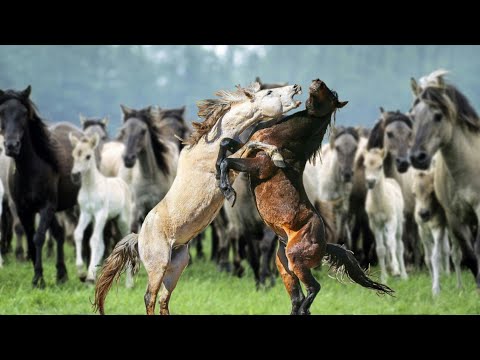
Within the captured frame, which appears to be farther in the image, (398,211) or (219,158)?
(398,211)

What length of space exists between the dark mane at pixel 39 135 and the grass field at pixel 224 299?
0.98 m

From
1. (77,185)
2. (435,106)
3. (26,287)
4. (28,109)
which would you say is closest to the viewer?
(435,106)

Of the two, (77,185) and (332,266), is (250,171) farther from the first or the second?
(77,185)

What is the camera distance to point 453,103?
467 cm

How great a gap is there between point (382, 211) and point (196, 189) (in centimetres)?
696

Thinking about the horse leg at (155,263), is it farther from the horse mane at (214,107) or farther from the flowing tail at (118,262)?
the horse mane at (214,107)

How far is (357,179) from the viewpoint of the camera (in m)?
8.91

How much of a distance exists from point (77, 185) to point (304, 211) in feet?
18.9

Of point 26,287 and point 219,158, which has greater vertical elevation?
point 219,158

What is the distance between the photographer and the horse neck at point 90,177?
638 cm

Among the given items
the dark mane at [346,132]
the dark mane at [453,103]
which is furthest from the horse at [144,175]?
the dark mane at [453,103]

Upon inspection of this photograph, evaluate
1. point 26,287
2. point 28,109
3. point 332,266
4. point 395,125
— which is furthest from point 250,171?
point 395,125

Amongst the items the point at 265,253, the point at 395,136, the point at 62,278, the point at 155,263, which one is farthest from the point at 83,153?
the point at 155,263

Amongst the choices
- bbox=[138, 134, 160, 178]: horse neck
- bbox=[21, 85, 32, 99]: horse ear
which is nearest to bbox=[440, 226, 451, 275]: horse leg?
bbox=[138, 134, 160, 178]: horse neck
